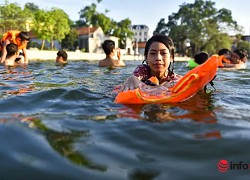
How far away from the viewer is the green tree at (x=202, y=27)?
5672cm

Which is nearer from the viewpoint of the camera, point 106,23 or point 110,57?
point 110,57

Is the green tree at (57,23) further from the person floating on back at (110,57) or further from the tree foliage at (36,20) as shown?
the person floating on back at (110,57)

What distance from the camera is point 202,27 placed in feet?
191

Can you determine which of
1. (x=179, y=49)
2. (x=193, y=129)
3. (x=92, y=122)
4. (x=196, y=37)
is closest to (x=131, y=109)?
(x=92, y=122)

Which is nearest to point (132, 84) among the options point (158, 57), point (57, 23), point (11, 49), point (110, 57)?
point (158, 57)

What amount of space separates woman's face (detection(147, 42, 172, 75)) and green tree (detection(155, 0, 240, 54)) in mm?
54762

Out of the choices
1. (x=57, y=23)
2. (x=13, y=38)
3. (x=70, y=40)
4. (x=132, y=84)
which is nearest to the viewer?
(x=132, y=84)

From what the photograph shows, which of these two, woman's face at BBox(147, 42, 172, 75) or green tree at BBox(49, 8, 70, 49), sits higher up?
green tree at BBox(49, 8, 70, 49)

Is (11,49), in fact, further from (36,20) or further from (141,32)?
(141,32)

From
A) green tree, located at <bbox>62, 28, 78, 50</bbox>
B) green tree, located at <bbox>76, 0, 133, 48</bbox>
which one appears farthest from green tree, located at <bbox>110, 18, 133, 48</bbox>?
green tree, located at <bbox>62, 28, 78, 50</bbox>

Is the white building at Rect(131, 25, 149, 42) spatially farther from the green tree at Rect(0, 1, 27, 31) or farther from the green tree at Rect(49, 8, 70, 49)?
the green tree at Rect(0, 1, 27, 31)

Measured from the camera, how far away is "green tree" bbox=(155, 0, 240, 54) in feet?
186

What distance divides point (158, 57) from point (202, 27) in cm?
5766

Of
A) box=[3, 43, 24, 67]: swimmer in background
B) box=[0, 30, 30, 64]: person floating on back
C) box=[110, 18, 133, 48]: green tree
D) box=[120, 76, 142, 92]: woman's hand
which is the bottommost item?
box=[120, 76, 142, 92]: woman's hand
